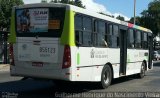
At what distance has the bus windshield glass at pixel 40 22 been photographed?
1326cm

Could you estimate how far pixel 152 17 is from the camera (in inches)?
3164

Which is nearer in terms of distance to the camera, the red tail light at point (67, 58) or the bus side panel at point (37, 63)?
the red tail light at point (67, 58)

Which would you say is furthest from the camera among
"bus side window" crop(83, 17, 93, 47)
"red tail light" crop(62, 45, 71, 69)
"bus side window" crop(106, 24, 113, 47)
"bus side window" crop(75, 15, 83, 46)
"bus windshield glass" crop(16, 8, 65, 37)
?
"bus side window" crop(106, 24, 113, 47)

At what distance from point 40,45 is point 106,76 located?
149 inches

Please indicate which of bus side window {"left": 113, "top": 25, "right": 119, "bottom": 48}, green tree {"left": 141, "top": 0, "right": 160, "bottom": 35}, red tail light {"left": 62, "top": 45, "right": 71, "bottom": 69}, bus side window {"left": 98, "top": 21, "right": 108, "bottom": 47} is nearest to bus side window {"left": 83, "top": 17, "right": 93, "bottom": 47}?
bus side window {"left": 98, "top": 21, "right": 108, "bottom": 47}

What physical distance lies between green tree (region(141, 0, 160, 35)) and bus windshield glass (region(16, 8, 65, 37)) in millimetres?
65097

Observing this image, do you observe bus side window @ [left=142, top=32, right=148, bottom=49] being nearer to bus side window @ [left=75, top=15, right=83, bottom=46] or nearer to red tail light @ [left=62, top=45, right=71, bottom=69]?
bus side window @ [left=75, top=15, right=83, bottom=46]

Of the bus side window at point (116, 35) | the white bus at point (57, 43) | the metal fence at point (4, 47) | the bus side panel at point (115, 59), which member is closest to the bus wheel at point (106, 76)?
the white bus at point (57, 43)

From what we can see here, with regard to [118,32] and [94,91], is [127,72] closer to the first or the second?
[118,32]

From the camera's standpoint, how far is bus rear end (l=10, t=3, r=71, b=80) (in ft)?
42.9

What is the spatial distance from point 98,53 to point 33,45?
9.12 feet

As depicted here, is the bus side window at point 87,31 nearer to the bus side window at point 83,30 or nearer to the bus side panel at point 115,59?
the bus side window at point 83,30

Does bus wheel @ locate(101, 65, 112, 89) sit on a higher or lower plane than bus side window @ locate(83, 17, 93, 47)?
lower

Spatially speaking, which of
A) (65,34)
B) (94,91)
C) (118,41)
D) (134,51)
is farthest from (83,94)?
(134,51)
